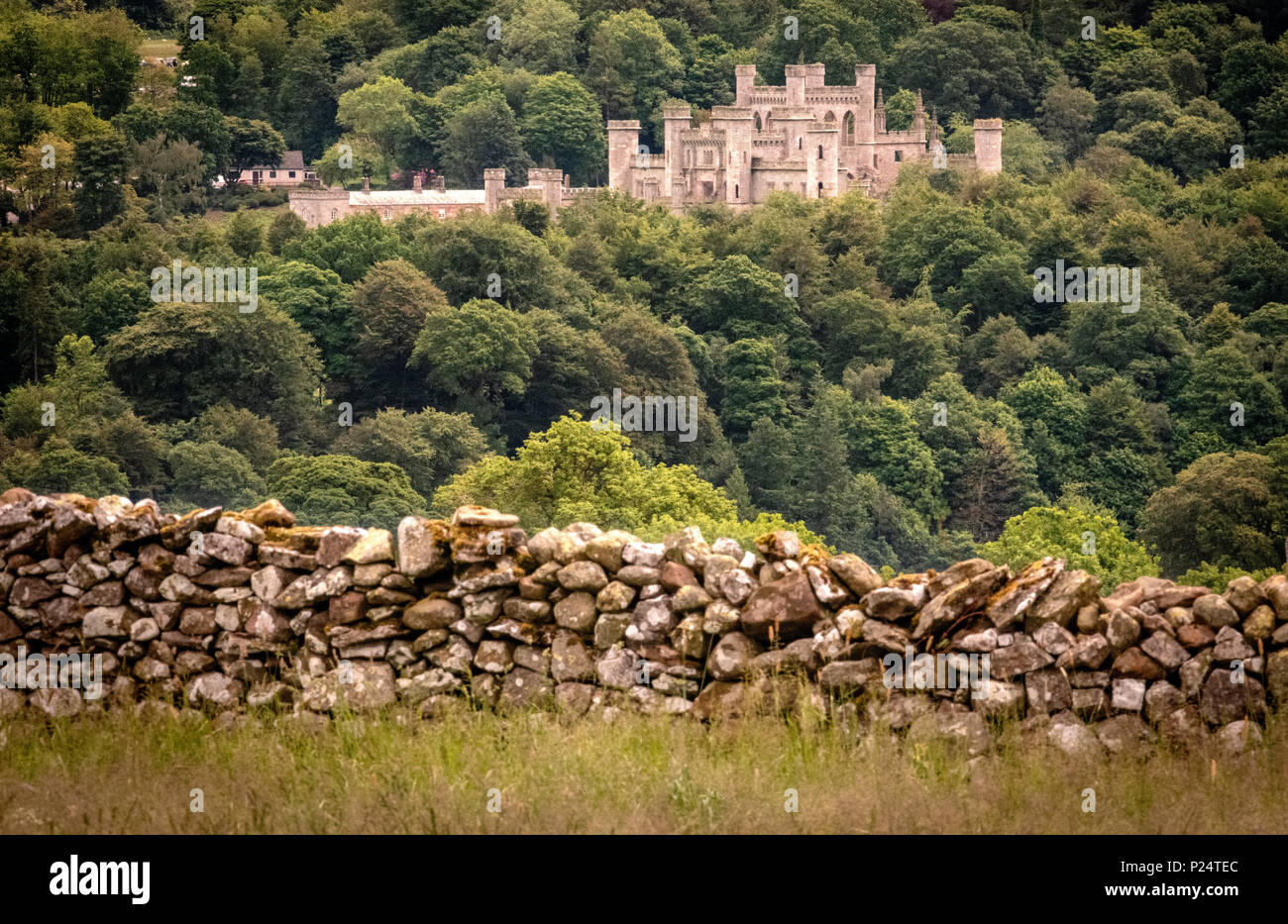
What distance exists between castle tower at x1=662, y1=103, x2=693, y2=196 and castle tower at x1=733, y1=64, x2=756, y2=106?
6859mm

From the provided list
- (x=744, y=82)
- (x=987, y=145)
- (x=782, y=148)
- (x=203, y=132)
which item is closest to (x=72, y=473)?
(x=203, y=132)

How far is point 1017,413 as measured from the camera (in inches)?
3585

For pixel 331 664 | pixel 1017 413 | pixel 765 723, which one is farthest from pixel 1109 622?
pixel 1017 413

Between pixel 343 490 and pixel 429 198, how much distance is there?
6274 centimetres

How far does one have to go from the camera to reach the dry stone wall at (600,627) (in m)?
9.91

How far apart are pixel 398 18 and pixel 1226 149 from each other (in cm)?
6492

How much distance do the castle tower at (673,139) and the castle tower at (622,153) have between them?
2338mm

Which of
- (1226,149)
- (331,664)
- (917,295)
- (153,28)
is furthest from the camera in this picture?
(153,28)

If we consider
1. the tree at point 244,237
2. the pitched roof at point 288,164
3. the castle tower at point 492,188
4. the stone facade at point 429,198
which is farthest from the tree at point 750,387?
the pitched roof at point 288,164

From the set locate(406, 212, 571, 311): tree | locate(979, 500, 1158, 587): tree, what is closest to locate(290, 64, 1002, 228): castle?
locate(406, 212, 571, 311): tree

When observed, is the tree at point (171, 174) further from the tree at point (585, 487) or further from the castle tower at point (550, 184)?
the tree at point (585, 487)

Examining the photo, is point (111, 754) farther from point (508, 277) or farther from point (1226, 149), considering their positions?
point (1226, 149)

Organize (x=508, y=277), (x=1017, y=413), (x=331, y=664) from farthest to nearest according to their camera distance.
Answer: (x=508, y=277), (x=1017, y=413), (x=331, y=664)

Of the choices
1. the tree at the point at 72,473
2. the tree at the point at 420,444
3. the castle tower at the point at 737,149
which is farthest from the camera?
the castle tower at the point at 737,149
